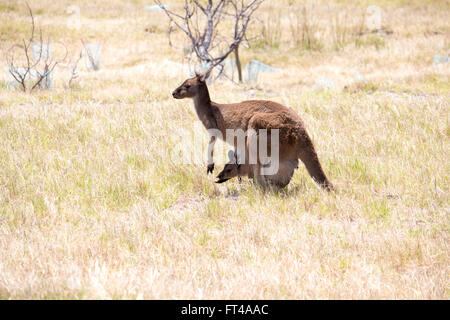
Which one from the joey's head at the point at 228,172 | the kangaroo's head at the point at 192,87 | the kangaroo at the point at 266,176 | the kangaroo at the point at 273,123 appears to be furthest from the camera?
the kangaroo's head at the point at 192,87

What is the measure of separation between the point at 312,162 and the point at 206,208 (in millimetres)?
1078

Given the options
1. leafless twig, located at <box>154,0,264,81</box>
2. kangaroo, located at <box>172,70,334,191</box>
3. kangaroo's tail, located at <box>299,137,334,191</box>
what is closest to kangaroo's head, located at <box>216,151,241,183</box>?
kangaroo, located at <box>172,70,334,191</box>

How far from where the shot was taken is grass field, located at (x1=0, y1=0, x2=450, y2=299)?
2941 mm

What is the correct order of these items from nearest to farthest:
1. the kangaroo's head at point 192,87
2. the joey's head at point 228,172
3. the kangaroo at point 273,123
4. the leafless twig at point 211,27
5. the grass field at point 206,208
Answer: the grass field at point 206,208 < the kangaroo at point 273,123 < the joey's head at point 228,172 < the kangaroo's head at point 192,87 < the leafless twig at point 211,27

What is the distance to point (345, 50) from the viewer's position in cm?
1798

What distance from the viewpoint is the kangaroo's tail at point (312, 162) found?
4.52 metres

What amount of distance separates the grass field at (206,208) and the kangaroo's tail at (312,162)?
0.11m

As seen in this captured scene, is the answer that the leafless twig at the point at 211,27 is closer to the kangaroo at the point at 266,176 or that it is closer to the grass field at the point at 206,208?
the grass field at the point at 206,208

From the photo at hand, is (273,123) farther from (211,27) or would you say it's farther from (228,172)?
(211,27)

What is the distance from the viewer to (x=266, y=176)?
4.73 m

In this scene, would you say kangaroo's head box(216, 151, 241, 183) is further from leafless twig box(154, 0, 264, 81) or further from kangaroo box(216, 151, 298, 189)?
leafless twig box(154, 0, 264, 81)

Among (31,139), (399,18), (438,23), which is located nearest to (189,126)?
(31,139)

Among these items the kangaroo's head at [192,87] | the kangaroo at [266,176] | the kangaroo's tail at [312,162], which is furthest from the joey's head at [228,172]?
the kangaroo's head at [192,87]
